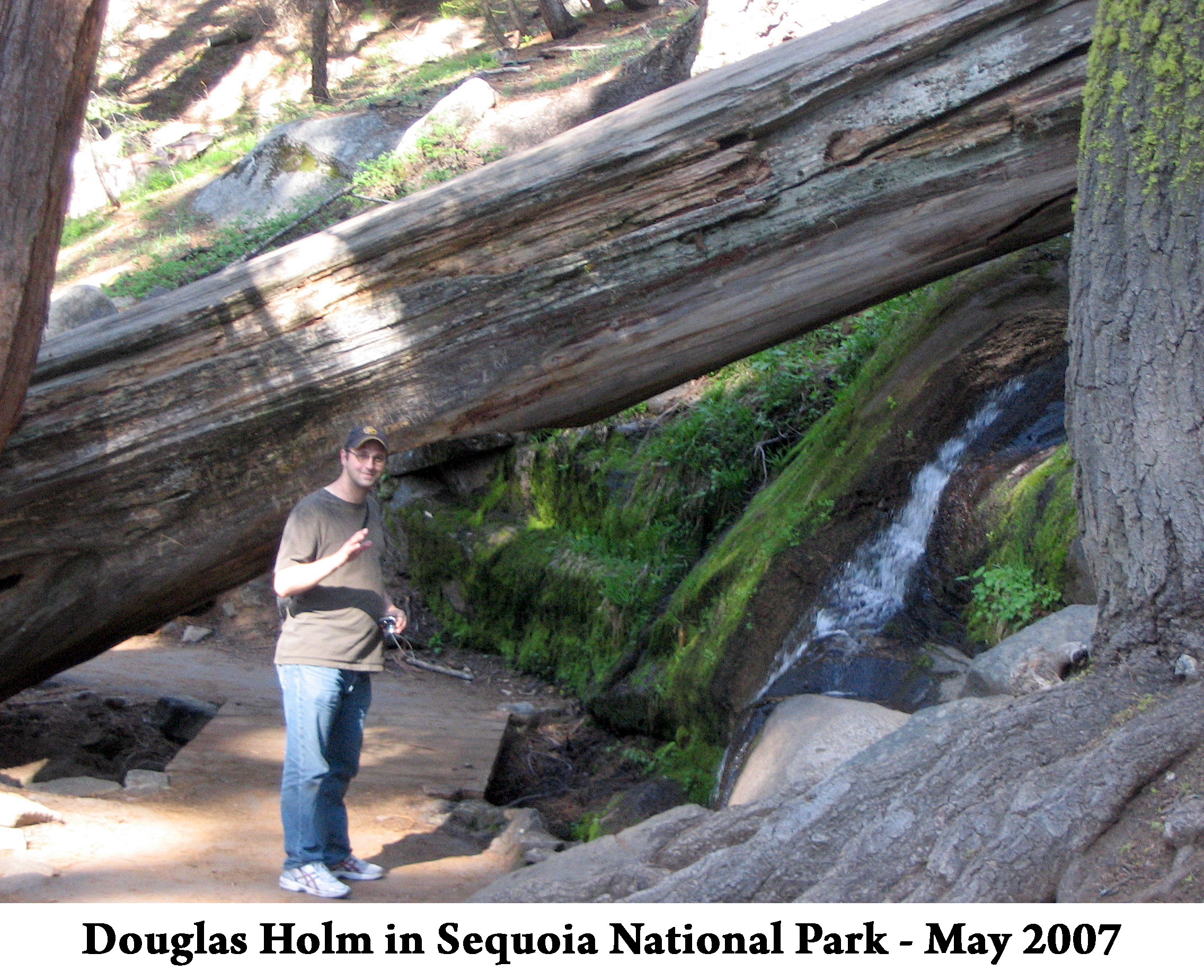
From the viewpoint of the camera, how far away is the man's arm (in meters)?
3.89

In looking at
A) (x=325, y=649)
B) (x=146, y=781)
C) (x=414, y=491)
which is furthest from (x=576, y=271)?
(x=414, y=491)

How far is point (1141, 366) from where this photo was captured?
3248 mm

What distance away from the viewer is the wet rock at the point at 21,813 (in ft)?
15.0

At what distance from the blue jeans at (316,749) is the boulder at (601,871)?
78cm

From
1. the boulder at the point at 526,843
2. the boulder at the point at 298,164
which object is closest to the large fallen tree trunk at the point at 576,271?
the boulder at the point at 526,843

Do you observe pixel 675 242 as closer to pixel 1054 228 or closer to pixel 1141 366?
pixel 1054 228

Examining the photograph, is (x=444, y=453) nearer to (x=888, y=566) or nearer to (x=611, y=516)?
(x=611, y=516)

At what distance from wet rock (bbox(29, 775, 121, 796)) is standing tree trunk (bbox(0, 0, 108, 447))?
96.5 inches

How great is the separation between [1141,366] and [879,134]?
221 cm

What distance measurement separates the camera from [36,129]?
392cm

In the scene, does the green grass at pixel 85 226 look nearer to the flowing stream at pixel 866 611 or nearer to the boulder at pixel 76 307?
the boulder at pixel 76 307

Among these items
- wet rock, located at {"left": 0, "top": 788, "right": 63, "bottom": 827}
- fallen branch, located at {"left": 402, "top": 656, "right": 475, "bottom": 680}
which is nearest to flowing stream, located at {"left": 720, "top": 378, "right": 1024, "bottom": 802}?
wet rock, located at {"left": 0, "top": 788, "right": 63, "bottom": 827}

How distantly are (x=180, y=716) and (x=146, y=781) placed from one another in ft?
6.20

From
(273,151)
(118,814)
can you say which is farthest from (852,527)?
(273,151)
